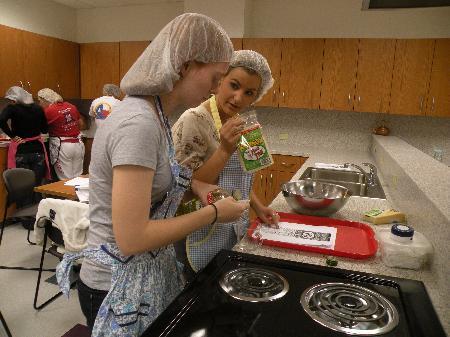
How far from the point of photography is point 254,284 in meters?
0.90

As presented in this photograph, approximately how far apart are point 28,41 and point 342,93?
12.7 feet

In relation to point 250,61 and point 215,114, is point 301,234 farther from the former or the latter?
point 250,61

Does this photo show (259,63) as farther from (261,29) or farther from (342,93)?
(261,29)

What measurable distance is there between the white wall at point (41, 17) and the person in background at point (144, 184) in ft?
15.2

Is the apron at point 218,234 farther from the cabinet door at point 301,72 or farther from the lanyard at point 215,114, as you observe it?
the cabinet door at point 301,72

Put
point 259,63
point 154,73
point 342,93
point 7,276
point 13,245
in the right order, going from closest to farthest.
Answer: point 154,73
point 259,63
point 7,276
point 13,245
point 342,93

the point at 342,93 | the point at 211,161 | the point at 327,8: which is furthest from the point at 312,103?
the point at 211,161

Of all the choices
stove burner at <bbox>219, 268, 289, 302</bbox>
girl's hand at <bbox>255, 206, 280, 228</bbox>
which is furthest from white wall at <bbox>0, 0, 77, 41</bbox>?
stove burner at <bbox>219, 268, 289, 302</bbox>

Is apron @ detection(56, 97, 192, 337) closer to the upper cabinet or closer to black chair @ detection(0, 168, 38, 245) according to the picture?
black chair @ detection(0, 168, 38, 245)

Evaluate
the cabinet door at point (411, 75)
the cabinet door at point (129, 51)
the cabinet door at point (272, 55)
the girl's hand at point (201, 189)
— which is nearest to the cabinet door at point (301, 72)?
the cabinet door at point (272, 55)

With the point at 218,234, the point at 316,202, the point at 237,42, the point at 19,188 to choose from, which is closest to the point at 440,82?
the point at 237,42

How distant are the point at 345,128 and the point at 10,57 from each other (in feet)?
13.6

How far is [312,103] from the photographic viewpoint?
160 inches

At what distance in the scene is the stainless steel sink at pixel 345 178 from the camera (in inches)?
93.4
